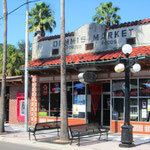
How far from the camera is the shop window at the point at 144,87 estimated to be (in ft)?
47.9

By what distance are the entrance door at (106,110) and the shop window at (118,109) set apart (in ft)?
4.67

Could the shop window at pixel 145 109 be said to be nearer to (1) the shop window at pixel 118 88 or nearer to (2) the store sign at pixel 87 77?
(1) the shop window at pixel 118 88

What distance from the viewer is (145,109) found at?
577 inches

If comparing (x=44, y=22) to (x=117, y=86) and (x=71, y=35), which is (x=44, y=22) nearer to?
(x=71, y=35)

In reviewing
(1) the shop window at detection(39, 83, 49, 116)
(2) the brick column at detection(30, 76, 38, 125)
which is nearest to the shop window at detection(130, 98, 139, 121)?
(1) the shop window at detection(39, 83, 49, 116)

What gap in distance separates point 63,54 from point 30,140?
4235 millimetres

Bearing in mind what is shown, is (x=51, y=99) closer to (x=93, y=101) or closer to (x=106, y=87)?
(x=93, y=101)

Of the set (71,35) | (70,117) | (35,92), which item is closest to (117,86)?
(70,117)

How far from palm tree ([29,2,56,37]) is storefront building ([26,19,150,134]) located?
9181 millimetres

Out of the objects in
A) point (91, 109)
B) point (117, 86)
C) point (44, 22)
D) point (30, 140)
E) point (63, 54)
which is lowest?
point (30, 140)

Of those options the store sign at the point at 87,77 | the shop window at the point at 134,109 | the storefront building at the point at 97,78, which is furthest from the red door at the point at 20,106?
the shop window at the point at 134,109

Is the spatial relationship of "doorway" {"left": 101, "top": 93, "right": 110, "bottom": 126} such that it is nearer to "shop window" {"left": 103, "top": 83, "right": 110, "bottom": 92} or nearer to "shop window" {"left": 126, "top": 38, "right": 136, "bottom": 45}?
"shop window" {"left": 103, "top": 83, "right": 110, "bottom": 92}

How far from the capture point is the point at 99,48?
17.0m

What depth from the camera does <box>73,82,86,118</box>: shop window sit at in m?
17.2
